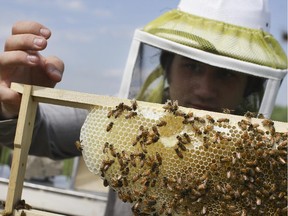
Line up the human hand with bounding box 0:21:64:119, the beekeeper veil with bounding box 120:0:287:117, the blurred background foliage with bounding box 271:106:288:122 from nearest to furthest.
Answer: the human hand with bounding box 0:21:64:119, the beekeeper veil with bounding box 120:0:287:117, the blurred background foliage with bounding box 271:106:288:122

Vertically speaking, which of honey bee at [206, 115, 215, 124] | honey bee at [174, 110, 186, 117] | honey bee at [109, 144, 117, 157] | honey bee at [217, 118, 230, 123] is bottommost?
honey bee at [109, 144, 117, 157]

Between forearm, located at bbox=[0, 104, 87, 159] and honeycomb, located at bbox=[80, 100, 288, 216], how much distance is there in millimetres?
1581

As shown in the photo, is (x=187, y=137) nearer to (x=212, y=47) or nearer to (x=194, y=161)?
(x=194, y=161)

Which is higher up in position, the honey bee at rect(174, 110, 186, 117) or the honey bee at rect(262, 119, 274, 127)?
the honey bee at rect(262, 119, 274, 127)

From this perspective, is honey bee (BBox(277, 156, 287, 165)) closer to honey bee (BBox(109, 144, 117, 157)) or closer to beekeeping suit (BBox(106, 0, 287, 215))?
honey bee (BBox(109, 144, 117, 157))

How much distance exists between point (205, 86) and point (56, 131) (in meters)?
1.33

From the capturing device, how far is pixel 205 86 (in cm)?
333

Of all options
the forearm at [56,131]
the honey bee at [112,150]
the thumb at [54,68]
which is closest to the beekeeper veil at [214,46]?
the forearm at [56,131]

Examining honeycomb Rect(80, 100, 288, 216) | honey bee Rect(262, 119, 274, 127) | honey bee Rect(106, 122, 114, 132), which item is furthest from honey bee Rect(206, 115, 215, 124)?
honey bee Rect(106, 122, 114, 132)

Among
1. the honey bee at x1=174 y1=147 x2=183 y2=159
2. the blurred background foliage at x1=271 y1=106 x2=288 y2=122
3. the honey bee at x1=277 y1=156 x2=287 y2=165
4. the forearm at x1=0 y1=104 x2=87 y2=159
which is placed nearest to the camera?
the honey bee at x1=277 y1=156 x2=287 y2=165

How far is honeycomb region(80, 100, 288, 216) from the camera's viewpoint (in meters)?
2.12

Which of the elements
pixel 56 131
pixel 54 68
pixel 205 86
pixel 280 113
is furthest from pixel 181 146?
pixel 280 113

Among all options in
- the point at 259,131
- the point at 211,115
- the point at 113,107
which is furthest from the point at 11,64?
the point at 259,131

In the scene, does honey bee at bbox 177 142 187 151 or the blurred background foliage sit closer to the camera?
honey bee at bbox 177 142 187 151
